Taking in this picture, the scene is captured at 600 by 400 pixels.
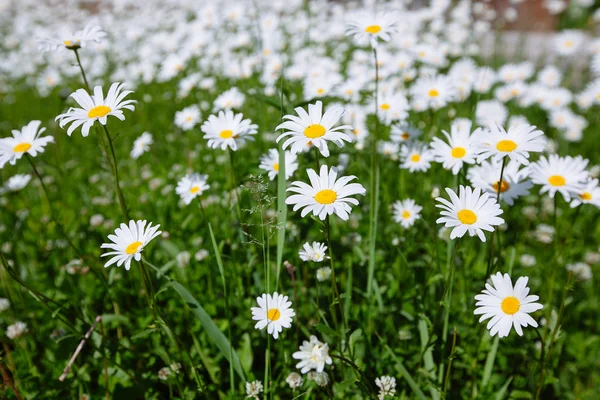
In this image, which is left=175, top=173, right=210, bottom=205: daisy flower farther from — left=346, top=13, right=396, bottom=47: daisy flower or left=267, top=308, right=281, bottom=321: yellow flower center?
left=346, top=13, right=396, bottom=47: daisy flower

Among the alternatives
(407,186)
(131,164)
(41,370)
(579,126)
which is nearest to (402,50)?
(579,126)

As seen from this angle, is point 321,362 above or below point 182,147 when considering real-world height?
below

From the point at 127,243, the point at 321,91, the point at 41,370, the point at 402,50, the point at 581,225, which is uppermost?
the point at 402,50

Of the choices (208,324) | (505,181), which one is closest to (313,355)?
(208,324)

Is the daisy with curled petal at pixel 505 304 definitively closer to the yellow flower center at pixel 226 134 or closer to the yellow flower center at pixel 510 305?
the yellow flower center at pixel 510 305

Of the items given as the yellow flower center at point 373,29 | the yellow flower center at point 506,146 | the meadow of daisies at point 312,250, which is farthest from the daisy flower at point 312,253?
the yellow flower center at point 373,29

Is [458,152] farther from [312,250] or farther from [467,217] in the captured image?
[312,250]

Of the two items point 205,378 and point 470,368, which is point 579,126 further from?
point 205,378
